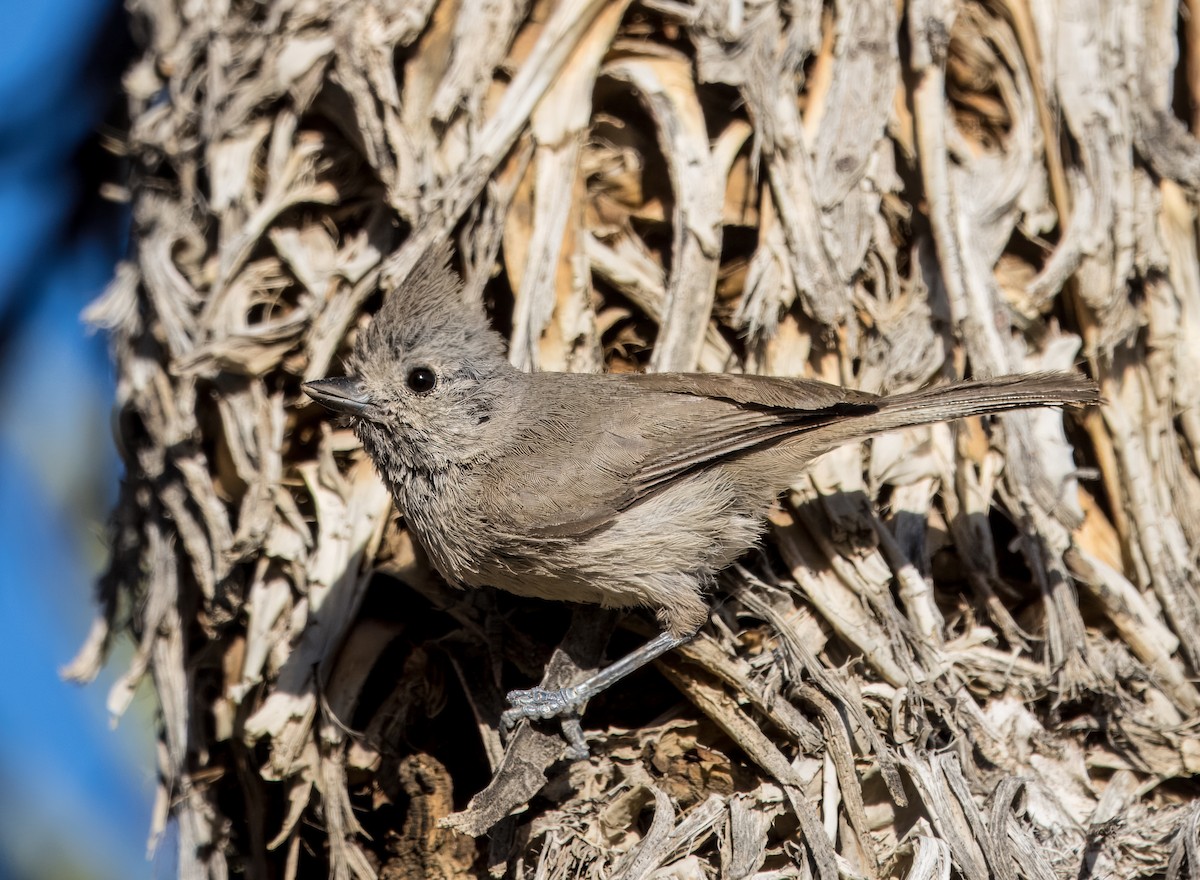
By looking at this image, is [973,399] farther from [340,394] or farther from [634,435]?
[340,394]

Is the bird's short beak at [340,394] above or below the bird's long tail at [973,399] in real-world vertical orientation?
above

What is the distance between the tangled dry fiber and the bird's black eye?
35 centimetres

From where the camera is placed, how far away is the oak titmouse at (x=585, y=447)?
3.35 m

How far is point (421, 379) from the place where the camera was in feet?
11.7

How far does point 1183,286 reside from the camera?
384cm

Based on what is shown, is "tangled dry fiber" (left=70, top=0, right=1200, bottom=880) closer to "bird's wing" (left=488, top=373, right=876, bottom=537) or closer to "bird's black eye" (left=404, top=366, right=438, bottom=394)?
"bird's wing" (left=488, top=373, right=876, bottom=537)

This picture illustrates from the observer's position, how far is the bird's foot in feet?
10.4

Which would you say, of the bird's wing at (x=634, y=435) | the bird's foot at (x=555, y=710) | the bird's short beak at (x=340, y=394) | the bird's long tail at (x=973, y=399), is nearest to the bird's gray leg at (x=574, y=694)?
the bird's foot at (x=555, y=710)

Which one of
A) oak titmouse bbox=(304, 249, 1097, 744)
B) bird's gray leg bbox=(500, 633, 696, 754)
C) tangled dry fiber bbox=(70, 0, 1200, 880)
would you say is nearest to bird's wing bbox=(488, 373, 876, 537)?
oak titmouse bbox=(304, 249, 1097, 744)

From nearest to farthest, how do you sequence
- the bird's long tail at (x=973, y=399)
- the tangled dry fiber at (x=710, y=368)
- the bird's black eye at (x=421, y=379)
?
the tangled dry fiber at (x=710, y=368)
the bird's long tail at (x=973, y=399)
the bird's black eye at (x=421, y=379)

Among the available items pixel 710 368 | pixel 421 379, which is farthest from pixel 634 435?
pixel 421 379

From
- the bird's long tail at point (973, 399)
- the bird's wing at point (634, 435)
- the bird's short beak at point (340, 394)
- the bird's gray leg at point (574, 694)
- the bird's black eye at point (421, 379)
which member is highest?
the bird's short beak at point (340, 394)

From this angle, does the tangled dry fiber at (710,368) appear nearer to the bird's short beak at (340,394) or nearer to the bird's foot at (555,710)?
the bird's foot at (555,710)

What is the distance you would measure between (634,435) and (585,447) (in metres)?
0.15
